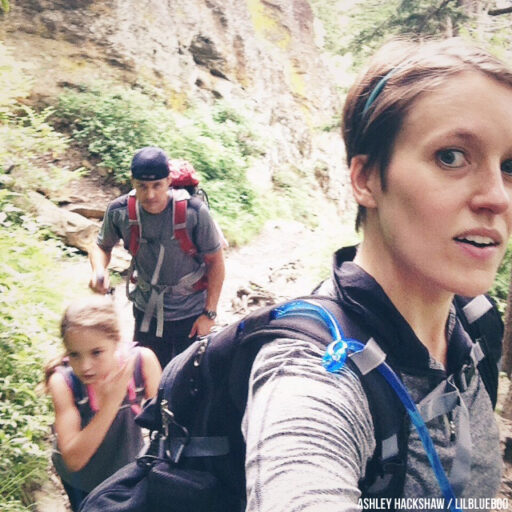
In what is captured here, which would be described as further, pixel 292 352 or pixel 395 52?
pixel 395 52

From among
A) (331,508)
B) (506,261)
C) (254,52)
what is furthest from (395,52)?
(254,52)

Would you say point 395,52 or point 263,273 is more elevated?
point 395,52

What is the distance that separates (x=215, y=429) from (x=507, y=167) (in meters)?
1.09

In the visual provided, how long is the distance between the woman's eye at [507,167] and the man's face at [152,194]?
2726 millimetres

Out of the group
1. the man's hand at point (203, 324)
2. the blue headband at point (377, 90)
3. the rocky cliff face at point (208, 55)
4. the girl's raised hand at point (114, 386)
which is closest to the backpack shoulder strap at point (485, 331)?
the blue headband at point (377, 90)

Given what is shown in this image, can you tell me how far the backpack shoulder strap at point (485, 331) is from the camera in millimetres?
1597

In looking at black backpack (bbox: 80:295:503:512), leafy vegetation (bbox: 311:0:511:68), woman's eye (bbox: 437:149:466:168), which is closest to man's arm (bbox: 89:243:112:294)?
black backpack (bbox: 80:295:503:512)

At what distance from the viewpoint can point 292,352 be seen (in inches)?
42.0

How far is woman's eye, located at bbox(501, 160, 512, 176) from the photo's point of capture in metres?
1.18

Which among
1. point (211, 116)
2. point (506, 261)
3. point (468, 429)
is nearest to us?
point (468, 429)

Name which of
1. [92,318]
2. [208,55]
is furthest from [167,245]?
[208,55]

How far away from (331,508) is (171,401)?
62 cm

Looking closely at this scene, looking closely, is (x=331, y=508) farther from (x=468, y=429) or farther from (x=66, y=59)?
(x=66, y=59)

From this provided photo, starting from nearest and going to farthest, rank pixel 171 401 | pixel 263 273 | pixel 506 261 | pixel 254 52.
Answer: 1. pixel 171 401
2. pixel 506 261
3. pixel 263 273
4. pixel 254 52
